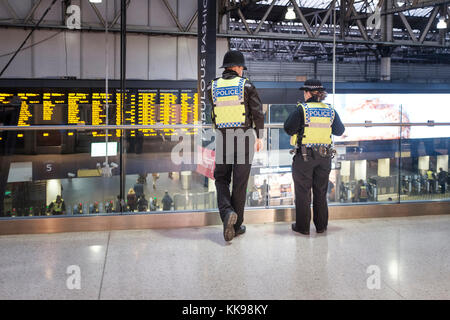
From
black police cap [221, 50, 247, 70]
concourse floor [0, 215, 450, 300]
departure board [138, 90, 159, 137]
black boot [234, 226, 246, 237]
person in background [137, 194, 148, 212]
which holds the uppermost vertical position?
departure board [138, 90, 159, 137]

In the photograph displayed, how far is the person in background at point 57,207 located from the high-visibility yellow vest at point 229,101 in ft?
4.79

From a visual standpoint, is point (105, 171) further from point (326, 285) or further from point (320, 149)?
point (326, 285)

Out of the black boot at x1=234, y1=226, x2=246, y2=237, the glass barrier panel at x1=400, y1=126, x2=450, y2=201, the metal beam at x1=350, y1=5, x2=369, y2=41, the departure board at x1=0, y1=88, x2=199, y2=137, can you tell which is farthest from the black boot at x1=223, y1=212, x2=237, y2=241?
the metal beam at x1=350, y1=5, x2=369, y2=41

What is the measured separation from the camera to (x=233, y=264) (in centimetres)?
290

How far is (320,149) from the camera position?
3639 mm

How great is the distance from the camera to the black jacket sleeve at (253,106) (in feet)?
11.1

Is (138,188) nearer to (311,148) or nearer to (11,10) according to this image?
(311,148)

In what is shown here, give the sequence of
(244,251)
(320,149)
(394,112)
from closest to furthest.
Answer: (244,251), (320,149), (394,112)

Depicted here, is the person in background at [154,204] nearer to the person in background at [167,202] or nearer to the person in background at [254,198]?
the person in background at [167,202]

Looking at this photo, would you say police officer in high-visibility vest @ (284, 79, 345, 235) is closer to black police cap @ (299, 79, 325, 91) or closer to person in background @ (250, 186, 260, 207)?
black police cap @ (299, 79, 325, 91)

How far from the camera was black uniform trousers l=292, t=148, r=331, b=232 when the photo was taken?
11.9 ft

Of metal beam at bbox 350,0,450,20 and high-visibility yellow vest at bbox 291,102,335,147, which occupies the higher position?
metal beam at bbox 350,0,450,20

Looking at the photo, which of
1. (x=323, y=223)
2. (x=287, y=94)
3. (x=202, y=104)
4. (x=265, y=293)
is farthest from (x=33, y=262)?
(x=287, y=94)

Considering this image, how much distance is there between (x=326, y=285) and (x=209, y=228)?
1447mm
